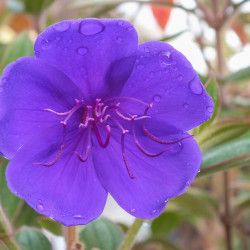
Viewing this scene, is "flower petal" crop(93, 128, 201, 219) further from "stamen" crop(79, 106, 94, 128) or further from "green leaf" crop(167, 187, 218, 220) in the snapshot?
"green leaf" crop(167, 187, 218, 220)

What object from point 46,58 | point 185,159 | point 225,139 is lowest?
point 225,139

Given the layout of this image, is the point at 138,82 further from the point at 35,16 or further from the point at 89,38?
the point at 35,16

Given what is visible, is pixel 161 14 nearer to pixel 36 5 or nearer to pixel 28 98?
pixel 36 5

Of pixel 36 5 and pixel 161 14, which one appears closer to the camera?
pixel 36 5

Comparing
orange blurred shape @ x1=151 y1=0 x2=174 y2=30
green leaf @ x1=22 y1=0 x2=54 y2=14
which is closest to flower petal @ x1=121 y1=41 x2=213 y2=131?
green leaf @ x1=22 y1=0 x2=54 y2=14

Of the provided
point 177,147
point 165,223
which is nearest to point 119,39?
point 177,147

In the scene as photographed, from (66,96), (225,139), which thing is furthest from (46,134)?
(225,139)
